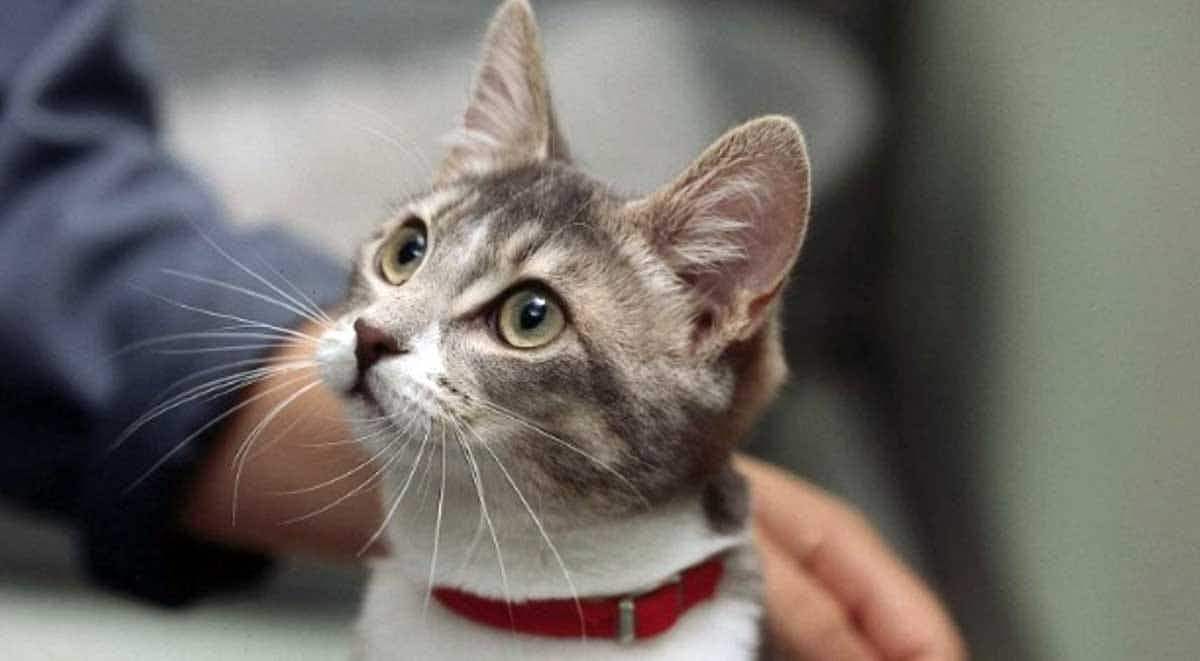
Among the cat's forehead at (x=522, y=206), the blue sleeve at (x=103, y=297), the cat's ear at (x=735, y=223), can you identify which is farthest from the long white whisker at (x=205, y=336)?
the cat's ear at (x=735, y=223)

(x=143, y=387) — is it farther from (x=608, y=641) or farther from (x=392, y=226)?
(x=608, y=641)

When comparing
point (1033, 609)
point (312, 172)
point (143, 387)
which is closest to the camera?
point (143, 387)

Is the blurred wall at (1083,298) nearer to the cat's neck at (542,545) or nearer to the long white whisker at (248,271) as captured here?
the cat's neck at (542,545)

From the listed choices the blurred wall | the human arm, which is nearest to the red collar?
the human arm

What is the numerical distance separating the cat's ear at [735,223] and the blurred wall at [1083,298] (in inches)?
15.4

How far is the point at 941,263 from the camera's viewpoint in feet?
4.78

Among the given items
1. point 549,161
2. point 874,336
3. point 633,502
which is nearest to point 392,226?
point 549,161

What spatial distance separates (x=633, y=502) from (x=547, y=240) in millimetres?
132

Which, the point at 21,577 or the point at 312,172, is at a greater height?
the point at 312,172

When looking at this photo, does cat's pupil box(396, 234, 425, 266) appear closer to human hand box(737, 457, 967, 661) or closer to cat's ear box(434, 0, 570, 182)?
cat's ear box(434, 0, 570, 182)

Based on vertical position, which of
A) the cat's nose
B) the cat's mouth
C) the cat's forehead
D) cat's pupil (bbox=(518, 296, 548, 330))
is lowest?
the cat's mouth

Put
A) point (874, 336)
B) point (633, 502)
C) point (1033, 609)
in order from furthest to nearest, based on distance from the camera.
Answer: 1. point (874, 336)
2. point (1033, 609)
3. point (633, 502)

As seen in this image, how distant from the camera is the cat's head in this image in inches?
24.6

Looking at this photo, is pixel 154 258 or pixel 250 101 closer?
pixel 154 258
